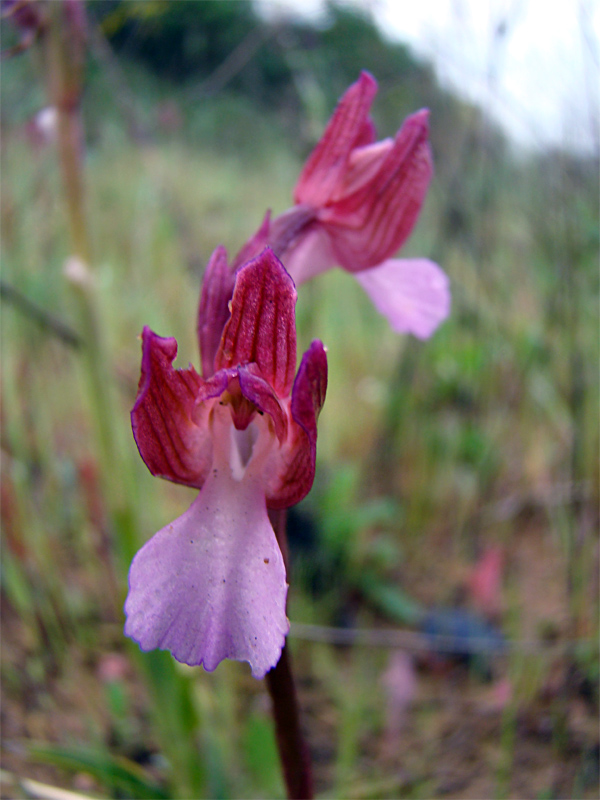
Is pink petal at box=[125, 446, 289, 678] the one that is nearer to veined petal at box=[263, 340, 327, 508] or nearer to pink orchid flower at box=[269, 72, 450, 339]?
veined petal at box=[263, 340, 327, 508]

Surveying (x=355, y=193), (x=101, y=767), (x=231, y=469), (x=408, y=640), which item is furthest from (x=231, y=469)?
(x=408, y=640)

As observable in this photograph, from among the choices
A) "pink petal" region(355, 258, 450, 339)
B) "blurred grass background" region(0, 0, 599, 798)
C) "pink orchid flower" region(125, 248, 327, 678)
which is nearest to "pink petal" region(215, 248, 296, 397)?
"pink orchid flower" region(125, 248, 327, 678)

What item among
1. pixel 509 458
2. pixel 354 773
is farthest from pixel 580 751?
pixel 509 458

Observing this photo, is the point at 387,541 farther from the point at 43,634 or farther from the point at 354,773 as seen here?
the point at 43,634

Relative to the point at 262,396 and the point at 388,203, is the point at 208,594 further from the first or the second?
the point at 388,203

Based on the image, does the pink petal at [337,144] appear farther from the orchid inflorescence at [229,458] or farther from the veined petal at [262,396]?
the veined petal at [262,396]
